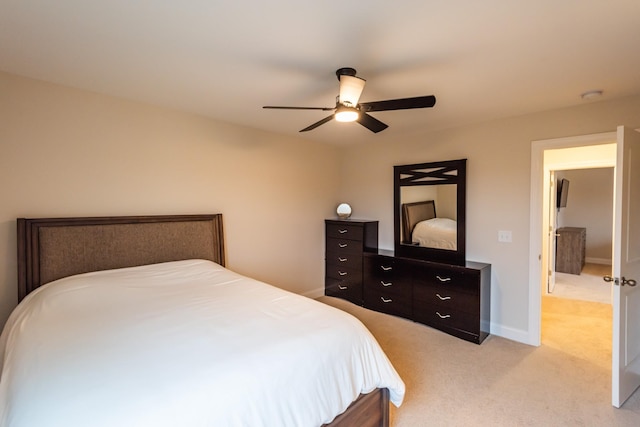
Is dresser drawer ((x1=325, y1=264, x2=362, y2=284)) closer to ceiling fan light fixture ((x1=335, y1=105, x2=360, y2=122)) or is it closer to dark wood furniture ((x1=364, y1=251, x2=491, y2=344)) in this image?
dark wood furniture ((x1=364, y1=251, x2=491, y2=344))

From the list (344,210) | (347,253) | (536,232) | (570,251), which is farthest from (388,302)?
(570,251)

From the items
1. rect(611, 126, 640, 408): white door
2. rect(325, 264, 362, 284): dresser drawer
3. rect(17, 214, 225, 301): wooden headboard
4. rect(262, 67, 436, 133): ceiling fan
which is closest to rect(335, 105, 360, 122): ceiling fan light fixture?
rect(262, 67, 436, 133): ceiling fan

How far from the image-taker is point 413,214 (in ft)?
13.0

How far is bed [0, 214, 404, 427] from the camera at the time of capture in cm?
106

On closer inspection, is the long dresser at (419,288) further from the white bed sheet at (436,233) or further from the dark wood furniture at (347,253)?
the white bed sheet at (436,233)

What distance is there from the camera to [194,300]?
2016 mm

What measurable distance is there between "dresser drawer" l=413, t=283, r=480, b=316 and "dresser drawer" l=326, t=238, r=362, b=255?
0.98m

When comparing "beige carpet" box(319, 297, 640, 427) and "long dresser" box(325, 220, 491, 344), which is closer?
"beige carpet" box(319, 297, 640, 427)

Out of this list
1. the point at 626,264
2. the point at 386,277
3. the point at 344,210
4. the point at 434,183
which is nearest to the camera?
the point at 626,264

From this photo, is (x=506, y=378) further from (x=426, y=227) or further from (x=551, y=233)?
(x=551, y=233)

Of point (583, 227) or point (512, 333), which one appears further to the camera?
point (583, 227)

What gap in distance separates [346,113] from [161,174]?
2038 mm

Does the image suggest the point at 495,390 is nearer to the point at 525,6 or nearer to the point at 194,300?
the point at 194,300

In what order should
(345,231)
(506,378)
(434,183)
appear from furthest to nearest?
(345,231) → (434,183) → (506,378)
